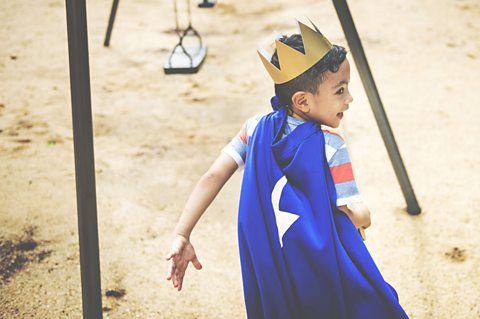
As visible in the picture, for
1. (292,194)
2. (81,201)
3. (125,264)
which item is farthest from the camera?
(125,264)

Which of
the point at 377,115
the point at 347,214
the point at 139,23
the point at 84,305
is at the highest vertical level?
the point at 347,214

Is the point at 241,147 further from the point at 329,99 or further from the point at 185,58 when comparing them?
the point at 185,58

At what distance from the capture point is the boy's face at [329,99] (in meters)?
1.12

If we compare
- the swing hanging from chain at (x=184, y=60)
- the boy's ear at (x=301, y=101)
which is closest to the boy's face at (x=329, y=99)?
the boy's ear at (x=301, y=101)

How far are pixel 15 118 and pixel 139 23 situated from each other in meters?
1.94

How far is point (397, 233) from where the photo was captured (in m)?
2.05

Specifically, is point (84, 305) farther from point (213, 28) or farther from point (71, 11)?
point (213, 28)

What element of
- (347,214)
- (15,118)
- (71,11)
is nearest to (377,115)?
(347,214)

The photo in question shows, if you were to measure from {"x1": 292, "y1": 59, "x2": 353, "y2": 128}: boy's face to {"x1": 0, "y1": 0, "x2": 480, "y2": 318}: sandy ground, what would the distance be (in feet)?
2.67

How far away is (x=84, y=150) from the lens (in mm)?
1189

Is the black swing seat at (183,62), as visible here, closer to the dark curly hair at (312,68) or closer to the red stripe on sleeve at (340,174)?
the dark curly hair at (312,68)

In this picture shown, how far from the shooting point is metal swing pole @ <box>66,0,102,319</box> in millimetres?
1130

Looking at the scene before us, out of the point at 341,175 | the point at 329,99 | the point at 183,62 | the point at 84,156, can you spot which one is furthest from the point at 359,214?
the point at 183,62

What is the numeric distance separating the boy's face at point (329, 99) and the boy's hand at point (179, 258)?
0.40m
